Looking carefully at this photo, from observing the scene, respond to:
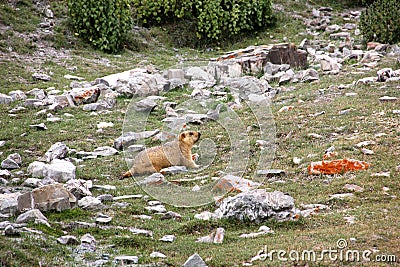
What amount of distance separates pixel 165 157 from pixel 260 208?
3.48 m

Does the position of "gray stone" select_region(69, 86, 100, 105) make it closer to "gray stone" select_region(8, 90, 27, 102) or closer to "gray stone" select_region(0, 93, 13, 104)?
"gray stone" select_region(8, 90, 27, 102)

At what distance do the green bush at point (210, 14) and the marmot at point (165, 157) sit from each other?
38.4 feet

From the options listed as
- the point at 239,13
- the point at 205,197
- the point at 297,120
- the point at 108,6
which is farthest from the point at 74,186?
the point at 239,13

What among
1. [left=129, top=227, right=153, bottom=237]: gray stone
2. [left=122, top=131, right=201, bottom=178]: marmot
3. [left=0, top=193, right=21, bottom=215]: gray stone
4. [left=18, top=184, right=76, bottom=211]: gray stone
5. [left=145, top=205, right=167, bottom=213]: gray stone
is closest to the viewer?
[left=129, top=227, right=153, bottom=237]: gray stone

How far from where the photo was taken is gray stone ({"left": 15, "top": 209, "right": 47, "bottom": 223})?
6.98m

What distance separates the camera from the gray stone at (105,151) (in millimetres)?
11289

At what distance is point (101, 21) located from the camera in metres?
20.3

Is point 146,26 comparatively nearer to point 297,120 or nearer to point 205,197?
point 297,120

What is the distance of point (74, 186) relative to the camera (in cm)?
851

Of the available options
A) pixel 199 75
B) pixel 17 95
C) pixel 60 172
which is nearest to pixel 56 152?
pixel 60 172

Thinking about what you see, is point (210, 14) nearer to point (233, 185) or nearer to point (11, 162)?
point (11, 162)

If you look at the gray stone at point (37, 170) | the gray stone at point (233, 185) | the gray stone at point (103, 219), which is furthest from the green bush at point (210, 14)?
the gray stone at point (103, 219)

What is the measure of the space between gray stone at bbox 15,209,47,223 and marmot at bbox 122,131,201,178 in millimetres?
2926

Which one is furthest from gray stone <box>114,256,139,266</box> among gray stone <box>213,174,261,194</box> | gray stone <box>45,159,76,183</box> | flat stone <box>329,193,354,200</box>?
gray stone <box>45,159,76,183</box>
